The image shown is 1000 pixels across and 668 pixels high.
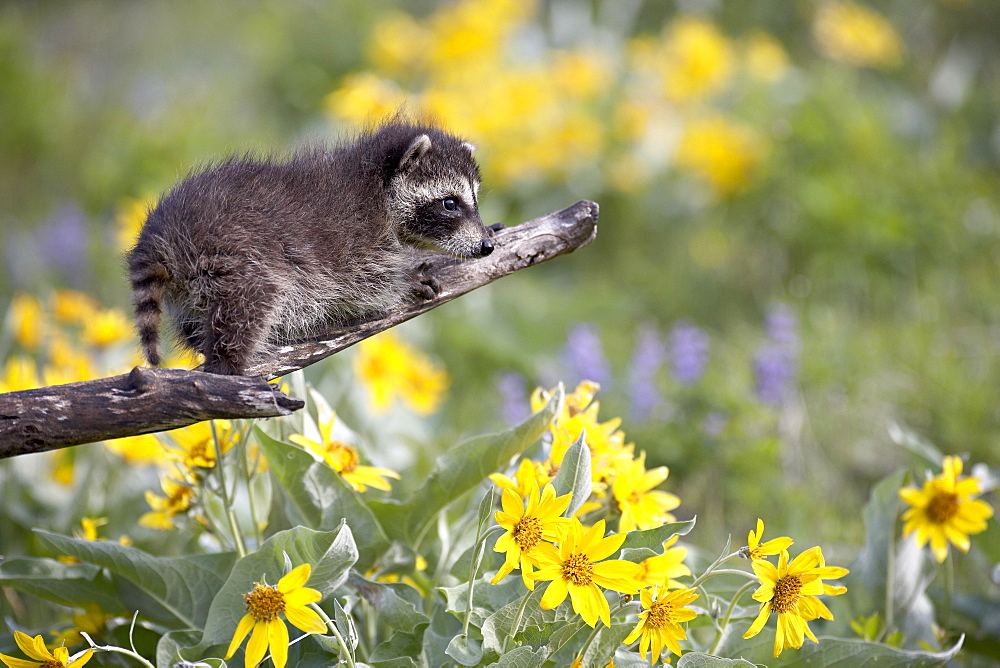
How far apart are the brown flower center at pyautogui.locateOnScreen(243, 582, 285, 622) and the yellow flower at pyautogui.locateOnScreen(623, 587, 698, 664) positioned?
685mm

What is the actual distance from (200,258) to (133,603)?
86 cm

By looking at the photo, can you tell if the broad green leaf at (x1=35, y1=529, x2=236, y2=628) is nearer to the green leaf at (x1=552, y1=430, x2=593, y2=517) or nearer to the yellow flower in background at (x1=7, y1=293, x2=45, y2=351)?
the green leaf at (x1=552, y1=430, x2=593, y2=517)

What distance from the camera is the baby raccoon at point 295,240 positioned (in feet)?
6.49

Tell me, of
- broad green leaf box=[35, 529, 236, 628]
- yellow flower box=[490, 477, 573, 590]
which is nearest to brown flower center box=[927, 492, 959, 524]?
yellow flower box=[490, 477, 573, 590]

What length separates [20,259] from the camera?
199 inches

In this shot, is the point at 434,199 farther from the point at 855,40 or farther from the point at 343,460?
the point at 855,40

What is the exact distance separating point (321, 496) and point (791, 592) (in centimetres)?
107

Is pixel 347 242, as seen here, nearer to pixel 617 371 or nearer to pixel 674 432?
pixel 674 432

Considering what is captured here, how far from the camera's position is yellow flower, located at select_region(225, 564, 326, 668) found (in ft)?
5.30

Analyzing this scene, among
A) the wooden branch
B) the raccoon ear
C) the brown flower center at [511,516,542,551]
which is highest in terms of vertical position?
the raccoon ear

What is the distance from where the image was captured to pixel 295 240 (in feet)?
6.88

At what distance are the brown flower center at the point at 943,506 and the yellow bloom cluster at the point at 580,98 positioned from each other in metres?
3.60

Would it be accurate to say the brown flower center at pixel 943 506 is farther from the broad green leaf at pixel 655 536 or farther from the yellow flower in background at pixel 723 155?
the yellow flower in background at pixel 723 155

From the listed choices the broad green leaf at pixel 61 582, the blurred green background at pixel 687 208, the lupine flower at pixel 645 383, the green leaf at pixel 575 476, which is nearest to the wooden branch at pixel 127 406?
the broad green leaf at pixel 61 582
